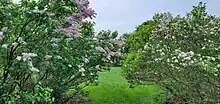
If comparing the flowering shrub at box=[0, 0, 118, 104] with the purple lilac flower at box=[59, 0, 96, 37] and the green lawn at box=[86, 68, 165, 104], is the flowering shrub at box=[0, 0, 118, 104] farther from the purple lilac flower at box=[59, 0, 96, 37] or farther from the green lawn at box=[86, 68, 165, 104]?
the green lawn at box=[86, 68, 165, 104]

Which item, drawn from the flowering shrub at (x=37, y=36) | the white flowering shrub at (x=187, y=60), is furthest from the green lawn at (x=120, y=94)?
the flowering shrub at (x=37, y=36)

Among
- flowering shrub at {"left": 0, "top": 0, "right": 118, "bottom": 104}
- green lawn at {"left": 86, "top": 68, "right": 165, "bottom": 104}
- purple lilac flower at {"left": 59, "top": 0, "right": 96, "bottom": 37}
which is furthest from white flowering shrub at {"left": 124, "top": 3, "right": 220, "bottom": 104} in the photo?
flowering shrub at {"left": 0, "top": 0, "right": 118, "bottom": 104}

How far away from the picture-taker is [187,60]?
24.7 feet

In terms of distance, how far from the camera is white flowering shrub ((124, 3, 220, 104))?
712cm

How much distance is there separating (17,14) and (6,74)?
87 cm

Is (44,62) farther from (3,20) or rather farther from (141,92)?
(141,92)

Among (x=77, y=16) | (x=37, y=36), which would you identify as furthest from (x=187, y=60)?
(x=37, y=36)

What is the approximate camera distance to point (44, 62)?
6152mm

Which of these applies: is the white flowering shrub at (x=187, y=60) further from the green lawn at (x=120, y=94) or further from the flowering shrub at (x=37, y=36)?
the flowering shrub at (x=37, y=36)

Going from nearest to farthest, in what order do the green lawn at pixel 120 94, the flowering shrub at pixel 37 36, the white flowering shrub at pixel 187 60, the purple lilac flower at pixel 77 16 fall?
the flowering shrub at pixel 37 36
the purple lilac flower at pixel 77 16
the white flowering shrub at pixel 187 60
the green lawn at pixel 120 94

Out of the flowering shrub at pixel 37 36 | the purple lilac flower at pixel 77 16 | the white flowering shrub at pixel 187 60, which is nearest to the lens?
the flowering shrub at pixel 37 36

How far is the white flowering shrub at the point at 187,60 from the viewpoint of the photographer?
280 inches

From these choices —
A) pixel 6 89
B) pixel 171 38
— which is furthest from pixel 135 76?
pixel 6 89

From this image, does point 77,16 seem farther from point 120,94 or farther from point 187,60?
point 120,94
